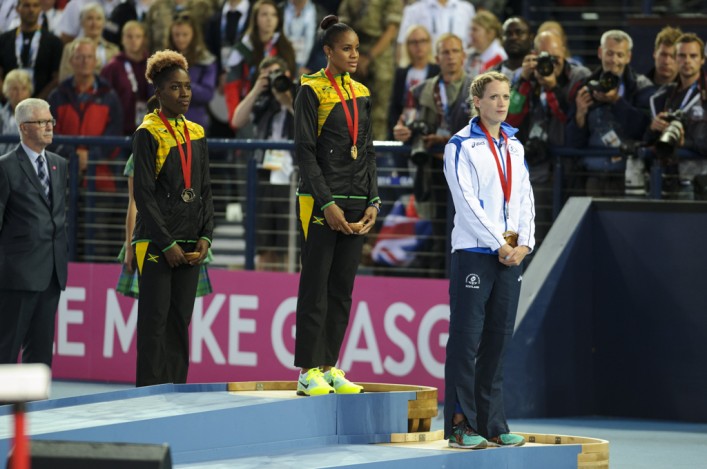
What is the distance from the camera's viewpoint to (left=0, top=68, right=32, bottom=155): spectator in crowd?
13320 mm

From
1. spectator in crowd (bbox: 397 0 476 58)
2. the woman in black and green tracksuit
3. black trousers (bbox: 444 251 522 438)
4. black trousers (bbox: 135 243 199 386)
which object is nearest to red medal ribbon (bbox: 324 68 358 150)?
the woman in black and green tracksuit

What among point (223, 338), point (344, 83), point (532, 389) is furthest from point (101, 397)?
point (223, 338)

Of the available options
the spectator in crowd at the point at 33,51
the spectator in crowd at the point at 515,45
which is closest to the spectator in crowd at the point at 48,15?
the spectator in crowd at the point at 33,51

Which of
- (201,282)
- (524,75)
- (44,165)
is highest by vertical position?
(524,75)

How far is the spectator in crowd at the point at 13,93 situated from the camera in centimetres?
1332

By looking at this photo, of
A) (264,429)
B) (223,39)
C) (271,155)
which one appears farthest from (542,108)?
(264,429)

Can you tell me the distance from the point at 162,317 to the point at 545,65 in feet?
13.2

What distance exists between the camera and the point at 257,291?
12.3 metres

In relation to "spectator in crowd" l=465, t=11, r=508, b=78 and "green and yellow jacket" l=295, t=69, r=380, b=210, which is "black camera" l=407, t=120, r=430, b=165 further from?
"green and yellow jacket" l=295, t=69, r=380, b=210

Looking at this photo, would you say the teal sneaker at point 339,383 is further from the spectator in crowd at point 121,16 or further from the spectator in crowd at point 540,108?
the spectator in crowd at point 121,16

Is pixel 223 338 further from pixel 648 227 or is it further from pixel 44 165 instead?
pixel 648 227

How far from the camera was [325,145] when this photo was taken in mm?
7953

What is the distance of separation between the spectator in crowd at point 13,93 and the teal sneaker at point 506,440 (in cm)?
705

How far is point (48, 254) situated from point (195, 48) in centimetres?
407
